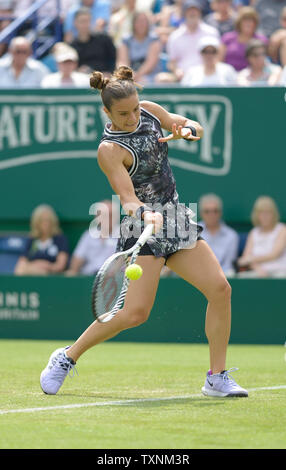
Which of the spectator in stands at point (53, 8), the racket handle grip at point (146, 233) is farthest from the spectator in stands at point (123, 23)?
the racket handle grip at point (146, 233)

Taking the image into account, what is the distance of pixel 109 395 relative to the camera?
621 cm

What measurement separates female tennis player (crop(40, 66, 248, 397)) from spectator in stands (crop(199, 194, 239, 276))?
4.63m

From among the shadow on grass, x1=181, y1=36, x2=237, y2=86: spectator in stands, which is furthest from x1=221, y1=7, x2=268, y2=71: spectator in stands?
the shadow on grass

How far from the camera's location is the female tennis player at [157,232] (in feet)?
19.0

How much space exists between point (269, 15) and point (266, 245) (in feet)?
13.8

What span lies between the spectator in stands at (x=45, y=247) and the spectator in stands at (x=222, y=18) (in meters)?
3.83

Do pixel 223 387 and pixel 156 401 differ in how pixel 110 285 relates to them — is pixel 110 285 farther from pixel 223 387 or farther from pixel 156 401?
pixel 223 387

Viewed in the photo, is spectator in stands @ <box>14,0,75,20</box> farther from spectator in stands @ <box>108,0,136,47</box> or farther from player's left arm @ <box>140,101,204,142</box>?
player's left arm @ <box>140,101,204,142</box>

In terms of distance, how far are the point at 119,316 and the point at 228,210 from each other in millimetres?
5172

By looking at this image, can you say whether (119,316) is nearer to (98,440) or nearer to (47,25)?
(98,440)

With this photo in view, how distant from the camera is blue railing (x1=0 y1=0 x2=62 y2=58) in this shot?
14305mm

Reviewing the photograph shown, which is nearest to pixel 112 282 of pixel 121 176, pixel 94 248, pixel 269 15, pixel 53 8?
pixel 121 176

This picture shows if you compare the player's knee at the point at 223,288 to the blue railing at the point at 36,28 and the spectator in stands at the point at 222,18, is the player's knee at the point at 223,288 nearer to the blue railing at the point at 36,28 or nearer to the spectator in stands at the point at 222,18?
the spectator in stands at the point at 222,18
